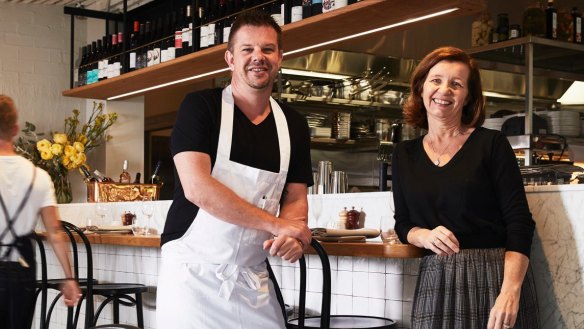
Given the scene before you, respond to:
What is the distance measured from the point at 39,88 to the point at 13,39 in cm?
46

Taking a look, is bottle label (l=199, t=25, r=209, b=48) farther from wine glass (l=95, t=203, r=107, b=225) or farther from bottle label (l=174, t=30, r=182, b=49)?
wine glass (l=95, t=203, r=107, b=225)

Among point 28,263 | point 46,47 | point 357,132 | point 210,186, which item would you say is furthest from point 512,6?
point 210,186

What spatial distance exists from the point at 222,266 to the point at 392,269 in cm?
103

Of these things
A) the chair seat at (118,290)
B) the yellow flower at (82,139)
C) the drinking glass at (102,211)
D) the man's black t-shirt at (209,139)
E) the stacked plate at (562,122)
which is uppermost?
the stacked plate at (562,122)

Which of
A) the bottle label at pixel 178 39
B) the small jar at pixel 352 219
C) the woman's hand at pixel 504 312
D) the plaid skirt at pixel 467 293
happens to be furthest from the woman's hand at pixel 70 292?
the bottle label at pixel 178 39

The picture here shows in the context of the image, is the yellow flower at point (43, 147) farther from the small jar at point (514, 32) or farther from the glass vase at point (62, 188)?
the small jar at point (514, 32)

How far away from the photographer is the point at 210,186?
2203mm

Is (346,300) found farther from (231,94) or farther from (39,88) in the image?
(39,88)

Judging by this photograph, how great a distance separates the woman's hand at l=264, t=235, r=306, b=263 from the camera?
2195 mm

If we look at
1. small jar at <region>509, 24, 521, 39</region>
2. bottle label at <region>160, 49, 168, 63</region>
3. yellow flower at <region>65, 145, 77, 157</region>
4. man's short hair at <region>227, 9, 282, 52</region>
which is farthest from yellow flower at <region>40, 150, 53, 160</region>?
man's short hair at <region>227, 9, 282, 52</region>

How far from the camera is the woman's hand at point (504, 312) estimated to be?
2.27 m

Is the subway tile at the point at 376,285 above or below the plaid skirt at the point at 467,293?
below

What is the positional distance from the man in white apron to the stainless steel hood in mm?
4335

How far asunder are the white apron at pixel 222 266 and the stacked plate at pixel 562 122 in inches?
145
